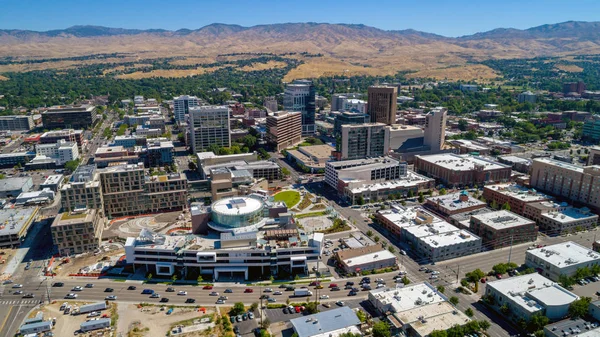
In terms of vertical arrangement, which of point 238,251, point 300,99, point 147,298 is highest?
point 300,99

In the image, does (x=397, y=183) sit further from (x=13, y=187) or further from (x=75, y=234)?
(x=13, y=187)

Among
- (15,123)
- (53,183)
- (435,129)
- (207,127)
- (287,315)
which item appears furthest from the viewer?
(15,123)

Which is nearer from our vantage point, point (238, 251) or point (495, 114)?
point (238, 251)

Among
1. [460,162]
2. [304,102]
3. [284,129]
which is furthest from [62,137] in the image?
[460,162]

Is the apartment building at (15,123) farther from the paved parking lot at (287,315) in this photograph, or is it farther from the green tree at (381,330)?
the green tree at (381,330)

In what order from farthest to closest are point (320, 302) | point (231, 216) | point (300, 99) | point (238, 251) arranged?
point (300, 99) → point (231, 216) → point (238, 251) → point (320, 302)

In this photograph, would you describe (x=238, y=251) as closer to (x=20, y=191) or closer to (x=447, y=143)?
(x=20, y=191)

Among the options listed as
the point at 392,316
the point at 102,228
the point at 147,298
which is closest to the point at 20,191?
the point at 102,228

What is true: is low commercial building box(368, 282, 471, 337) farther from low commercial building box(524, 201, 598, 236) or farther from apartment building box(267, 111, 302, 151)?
apartment building box(267, 111, 302, 151)
